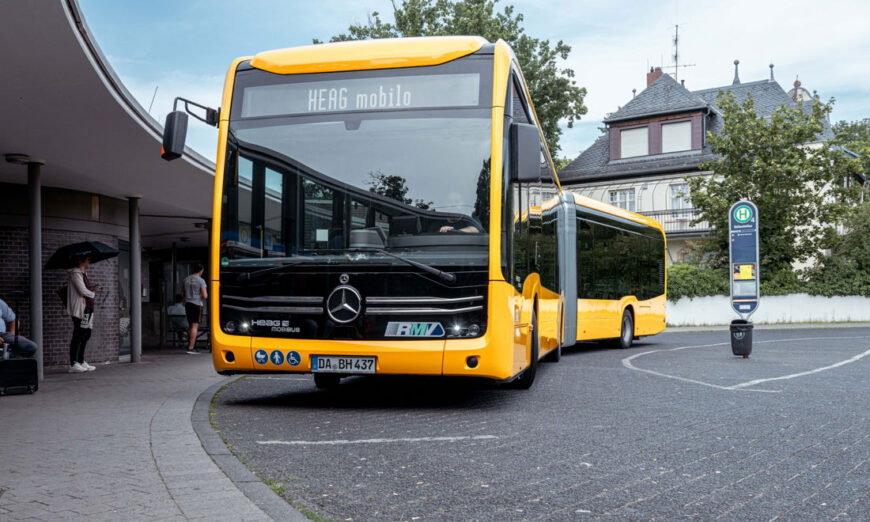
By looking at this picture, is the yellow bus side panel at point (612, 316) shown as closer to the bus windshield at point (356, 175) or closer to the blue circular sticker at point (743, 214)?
the blue circular sticker at point (743, 214)

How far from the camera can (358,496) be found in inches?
191

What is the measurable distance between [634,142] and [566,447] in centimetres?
4246

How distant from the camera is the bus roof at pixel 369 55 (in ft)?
27.8

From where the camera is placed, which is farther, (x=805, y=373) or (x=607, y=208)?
(x=607, y=208)

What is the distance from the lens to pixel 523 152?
328 inches

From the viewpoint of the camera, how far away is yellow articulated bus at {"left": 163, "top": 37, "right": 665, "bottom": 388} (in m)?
8.02

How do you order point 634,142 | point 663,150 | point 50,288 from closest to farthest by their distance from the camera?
point 50,288 → point 663,150 → point 634,142

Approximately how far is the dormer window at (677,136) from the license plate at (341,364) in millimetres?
39774

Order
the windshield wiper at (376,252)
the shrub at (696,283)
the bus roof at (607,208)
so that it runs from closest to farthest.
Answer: the windshield wiper at (376,252)
the bus roof at (607,208)
the shrub at (696,283)

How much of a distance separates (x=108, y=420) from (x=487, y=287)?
351cm

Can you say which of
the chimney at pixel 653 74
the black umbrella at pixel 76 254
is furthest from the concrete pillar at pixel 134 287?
the chimney at pixel 653 74

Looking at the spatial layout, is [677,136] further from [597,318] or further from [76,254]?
[76,254]

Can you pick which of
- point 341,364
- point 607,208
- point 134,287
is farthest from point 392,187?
point 607,208

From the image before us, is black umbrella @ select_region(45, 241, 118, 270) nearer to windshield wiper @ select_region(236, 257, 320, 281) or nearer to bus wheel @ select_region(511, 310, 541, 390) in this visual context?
windshield wiper @ select_region(236, 257, 320, 281)
